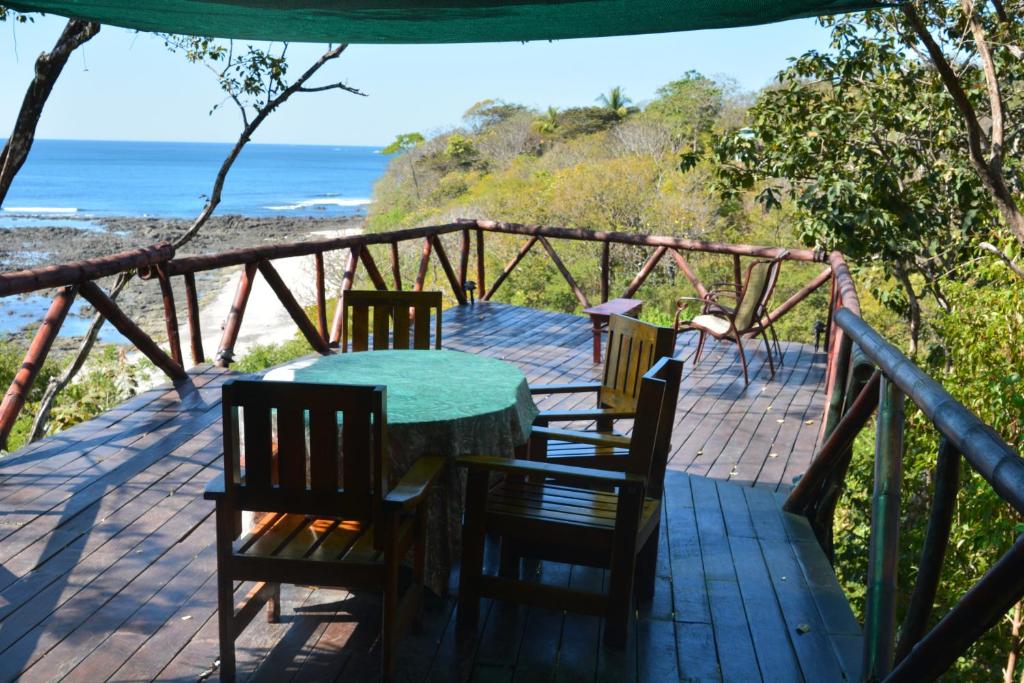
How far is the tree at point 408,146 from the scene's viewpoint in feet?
128

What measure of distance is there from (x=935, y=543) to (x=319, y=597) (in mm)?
1743

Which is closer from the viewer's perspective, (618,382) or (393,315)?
(618,382)

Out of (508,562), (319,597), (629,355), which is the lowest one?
(319,597)

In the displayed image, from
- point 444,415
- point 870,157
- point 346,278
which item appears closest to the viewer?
point 444,415

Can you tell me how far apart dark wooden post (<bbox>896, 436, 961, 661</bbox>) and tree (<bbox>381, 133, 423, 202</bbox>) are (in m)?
37.2

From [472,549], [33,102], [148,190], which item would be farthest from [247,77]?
[148,190]

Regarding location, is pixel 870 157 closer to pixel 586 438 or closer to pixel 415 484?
pixel 586 438

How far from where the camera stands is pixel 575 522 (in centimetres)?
243

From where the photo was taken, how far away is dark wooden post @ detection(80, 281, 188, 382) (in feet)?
13.7

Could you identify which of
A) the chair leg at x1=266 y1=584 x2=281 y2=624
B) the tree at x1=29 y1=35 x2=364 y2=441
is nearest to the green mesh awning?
the chair leg at x1=266 y1=584 x2=281 y2=624

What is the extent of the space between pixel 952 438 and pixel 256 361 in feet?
52.8

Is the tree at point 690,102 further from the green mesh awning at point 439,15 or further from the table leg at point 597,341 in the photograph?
the green mesh awning at point 439,15

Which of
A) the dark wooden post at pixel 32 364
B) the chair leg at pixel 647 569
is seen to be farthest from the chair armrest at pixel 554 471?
the dark wooden post at pixel 32 364

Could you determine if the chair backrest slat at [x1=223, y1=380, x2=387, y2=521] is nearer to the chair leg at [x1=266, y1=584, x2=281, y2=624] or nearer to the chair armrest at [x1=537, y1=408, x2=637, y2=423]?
the chair leg at [x1=266, y1=584, x2=281, y2=624]
